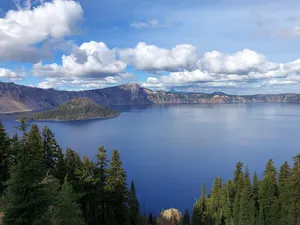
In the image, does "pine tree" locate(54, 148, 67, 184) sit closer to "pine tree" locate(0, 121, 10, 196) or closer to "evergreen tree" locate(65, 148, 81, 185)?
"evergreen tree" locate(65, 148, 81, 185)

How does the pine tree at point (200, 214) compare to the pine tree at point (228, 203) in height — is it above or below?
below

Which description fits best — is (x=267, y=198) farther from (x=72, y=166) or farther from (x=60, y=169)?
(x=60, y=169)

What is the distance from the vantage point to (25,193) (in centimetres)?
1889

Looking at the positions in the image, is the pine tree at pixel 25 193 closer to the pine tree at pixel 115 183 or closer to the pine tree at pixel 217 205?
the pine tree at pixel 115 183

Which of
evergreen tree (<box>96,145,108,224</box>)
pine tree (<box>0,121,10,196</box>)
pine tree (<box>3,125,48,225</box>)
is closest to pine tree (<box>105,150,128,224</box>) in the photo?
evergreen tree (<box>96,145,108,224</box>)

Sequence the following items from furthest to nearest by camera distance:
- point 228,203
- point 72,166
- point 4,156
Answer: point 228,203 → point 72,166 → point 4,156

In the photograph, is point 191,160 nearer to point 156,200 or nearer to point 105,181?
point 156,200

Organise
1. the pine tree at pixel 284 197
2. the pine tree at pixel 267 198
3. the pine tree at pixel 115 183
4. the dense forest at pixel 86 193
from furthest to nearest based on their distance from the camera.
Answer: the pine tree at pixel 267 198 < the pine tree at pixel 284 197 < the pine tree at pixel 115 183 < the dense forest at pixel 86 193

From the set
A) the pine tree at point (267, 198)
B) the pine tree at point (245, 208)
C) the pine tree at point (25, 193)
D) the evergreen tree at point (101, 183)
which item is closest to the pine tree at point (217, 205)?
the pine tree at point (245, 208)

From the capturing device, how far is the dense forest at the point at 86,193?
61.7ft

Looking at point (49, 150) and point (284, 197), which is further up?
point (49, 150)

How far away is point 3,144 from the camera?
39531 mm

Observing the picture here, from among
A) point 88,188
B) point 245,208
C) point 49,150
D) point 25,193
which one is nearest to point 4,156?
point 49,150

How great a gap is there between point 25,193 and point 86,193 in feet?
84.5
